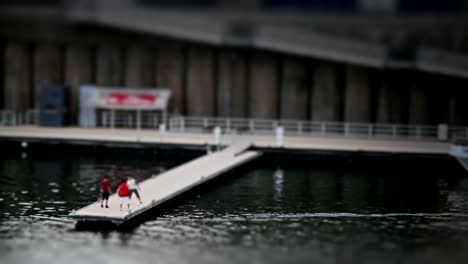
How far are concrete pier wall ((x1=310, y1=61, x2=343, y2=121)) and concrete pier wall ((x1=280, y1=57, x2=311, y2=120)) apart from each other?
584 millimetres

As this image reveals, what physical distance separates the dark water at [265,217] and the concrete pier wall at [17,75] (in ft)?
43.6

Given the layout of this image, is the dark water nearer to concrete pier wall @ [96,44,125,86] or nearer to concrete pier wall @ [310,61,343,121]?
concrete pier wall @ [310,61,343,121]

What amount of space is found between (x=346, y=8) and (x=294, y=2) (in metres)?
3.25

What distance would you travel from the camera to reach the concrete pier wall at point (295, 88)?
180 ft

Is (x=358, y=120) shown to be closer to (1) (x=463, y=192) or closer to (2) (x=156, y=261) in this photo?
(1) (x=463, y=192)

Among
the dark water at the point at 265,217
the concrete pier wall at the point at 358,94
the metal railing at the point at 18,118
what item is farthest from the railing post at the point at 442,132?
the metal railing at the point at 18,118

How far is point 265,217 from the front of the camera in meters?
32.1

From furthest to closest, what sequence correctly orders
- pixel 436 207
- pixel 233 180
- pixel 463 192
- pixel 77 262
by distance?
pixel 233 180 → pixel 463 192 → pixel 436 207 → pixel 77 262

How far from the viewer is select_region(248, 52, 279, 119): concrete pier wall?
182 feet

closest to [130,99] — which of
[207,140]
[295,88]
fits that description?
[207,140]

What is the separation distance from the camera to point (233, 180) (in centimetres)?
4091

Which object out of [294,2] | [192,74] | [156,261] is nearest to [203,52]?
[192,74]

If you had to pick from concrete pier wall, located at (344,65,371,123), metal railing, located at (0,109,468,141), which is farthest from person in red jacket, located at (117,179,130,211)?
concrete pier wall, located at (344,65,371,123)

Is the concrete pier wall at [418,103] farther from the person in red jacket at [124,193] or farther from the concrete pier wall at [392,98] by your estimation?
the person in red jacket at [124,193]
